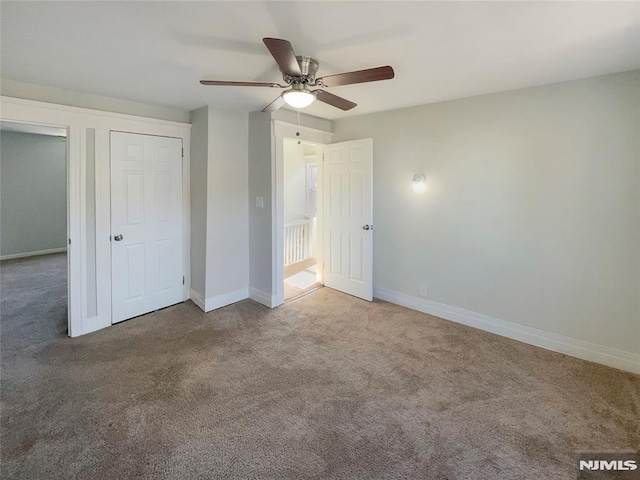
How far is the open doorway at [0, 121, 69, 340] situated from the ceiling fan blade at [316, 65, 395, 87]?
472 centimetres

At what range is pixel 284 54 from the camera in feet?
5.64

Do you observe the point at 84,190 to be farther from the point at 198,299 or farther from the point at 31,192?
the point at 31,192

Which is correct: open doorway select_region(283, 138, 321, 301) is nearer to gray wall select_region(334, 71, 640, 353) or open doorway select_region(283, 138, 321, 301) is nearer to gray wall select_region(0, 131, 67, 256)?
gray wall select_region(334, 71, 640, 353)

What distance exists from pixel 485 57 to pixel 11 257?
8294 mm

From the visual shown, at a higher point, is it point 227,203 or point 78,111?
point 78,111

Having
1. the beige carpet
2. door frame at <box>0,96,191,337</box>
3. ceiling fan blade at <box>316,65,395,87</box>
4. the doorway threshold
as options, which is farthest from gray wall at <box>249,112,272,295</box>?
ceiling fan blade at <box>316,65,395,87</box>

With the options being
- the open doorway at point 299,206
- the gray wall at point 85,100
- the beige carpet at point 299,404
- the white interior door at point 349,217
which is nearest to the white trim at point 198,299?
the beige carpet at point 299,404

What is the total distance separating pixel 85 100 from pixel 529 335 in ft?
15.8

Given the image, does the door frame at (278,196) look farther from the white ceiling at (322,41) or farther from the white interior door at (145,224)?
the white interior door at (145,224)

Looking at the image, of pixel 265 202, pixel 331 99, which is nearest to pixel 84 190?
pixel 265 202

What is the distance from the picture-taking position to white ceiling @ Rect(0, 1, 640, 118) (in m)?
1.67

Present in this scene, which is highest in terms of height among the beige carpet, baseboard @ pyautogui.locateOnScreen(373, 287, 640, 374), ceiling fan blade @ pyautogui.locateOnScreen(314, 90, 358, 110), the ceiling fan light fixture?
ceiling fan blade @ pyautogui.locateOnScreen(314, 90, 358, 110)

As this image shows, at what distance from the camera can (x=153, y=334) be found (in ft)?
10.6

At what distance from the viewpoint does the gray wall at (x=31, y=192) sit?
6.10 meters
